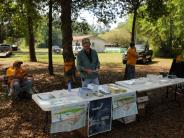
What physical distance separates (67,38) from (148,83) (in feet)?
14.3

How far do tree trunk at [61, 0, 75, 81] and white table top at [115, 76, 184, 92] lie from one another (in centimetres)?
380

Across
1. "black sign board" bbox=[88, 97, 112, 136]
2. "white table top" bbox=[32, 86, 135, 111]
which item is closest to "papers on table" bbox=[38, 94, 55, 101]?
"white table top" bbox=[32, 86, 135, 111]

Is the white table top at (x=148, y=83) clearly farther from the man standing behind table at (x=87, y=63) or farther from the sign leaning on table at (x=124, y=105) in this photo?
the man standing behind table at (x=87, y=63)

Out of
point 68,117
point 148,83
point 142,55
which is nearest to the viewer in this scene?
point 68,117

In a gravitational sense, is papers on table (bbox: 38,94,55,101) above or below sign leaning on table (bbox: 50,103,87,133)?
above

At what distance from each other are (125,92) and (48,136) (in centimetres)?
188

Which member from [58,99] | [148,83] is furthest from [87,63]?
[148,83]

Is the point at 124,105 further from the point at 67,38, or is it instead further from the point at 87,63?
the point at 67,38

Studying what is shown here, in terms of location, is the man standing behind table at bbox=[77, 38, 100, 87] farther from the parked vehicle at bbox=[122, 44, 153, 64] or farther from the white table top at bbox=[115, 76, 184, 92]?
the parked vehicle at bbox=[122, 44, 153, 64]

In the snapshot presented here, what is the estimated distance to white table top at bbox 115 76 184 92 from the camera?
7641 mm

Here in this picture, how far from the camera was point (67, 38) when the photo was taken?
11617mm

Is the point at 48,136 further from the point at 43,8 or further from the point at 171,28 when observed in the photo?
the point at 171,28

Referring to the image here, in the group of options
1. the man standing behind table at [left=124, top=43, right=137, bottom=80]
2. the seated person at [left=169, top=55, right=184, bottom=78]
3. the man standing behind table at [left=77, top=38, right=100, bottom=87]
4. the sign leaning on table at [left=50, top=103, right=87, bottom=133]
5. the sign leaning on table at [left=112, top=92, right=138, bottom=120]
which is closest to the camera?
the sign leaning on table at [left=50, top=103, right=87, bottom=133]

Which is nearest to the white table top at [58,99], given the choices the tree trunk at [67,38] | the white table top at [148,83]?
the white table top at [148,83]
